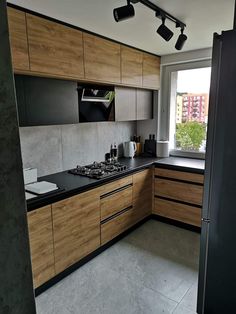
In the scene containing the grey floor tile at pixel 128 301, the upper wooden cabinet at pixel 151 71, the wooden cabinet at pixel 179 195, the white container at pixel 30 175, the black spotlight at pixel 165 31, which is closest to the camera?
the grey floor tile at pixel 128 301

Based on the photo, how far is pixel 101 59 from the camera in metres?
2.52

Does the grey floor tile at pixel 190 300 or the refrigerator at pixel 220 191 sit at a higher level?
the refrigerator at pixel 220 191

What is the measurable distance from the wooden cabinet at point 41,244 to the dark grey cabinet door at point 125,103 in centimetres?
155

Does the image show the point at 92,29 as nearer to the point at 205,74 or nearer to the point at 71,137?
the point at 71,137

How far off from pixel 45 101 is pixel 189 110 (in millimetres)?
2292

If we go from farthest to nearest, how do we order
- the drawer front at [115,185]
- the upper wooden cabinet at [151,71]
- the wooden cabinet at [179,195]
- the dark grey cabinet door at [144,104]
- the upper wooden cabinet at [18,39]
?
the dark grey cabinet door at [144,104] < the upper wooden cabinet at [151,71] < the wooden cabinet at [179,195] < the drawer front at [115,185] < the upper wooden cabinet at [18,39]

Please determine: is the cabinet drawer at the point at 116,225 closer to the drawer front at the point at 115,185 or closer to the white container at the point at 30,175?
the drawer front at the point at 115,185

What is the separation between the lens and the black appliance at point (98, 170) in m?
2.54

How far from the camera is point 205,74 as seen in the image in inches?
130

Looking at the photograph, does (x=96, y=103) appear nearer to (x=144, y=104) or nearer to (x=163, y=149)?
(x=144, y=104)

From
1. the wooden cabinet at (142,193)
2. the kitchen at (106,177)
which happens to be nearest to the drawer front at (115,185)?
the kitchen at (106,177)

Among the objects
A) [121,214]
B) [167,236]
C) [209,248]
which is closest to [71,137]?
[121,214]

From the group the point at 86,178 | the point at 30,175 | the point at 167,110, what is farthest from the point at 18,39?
the point at 167,110

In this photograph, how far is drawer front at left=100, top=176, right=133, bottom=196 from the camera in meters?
2.48
